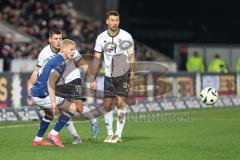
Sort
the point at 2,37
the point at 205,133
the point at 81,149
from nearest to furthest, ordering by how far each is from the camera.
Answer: the point at 81,149 → the point at 205,133 → the point at 2,37

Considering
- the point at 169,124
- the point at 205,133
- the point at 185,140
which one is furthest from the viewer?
the point at 169,124

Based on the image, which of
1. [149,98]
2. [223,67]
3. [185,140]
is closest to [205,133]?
[185,140]

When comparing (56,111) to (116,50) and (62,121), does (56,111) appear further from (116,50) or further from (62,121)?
(116,50)

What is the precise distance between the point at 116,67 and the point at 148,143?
1704mm

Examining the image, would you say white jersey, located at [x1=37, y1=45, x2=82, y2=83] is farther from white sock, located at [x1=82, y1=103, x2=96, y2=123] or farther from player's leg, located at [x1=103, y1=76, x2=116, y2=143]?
white sock, located at [x1=82, y1=103, x2=96, y2=123]

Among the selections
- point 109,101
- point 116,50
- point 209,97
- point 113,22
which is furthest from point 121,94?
point 209,97

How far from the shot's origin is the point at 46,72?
13516mm

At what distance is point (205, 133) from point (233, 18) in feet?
95.0

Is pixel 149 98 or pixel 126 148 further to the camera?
pixel 149 98

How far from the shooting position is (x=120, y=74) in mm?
14828

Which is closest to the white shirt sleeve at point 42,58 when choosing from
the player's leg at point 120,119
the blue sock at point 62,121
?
the blue sock at point 62,121

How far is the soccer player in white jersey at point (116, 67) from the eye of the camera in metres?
14.6

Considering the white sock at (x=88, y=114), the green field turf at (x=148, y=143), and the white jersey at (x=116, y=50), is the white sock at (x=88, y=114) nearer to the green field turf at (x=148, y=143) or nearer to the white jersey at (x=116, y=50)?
the green field turf at (x=148, y=143)

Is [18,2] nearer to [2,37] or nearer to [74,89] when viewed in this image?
[2,37]
